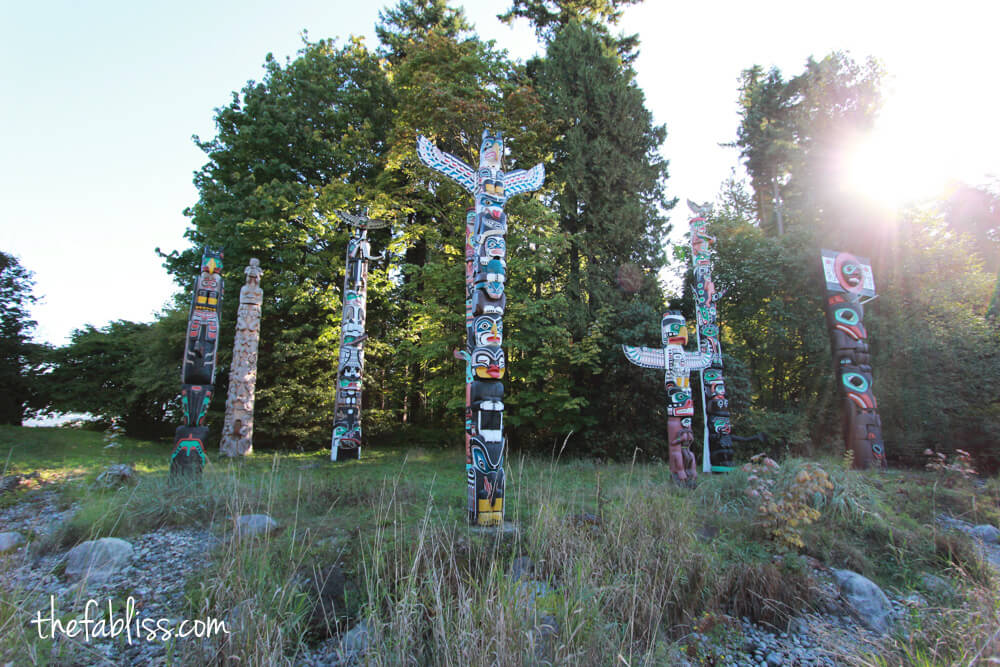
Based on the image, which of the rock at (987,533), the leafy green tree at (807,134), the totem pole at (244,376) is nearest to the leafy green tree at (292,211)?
the totem pole at (244,376)

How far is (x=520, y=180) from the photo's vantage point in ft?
19.3

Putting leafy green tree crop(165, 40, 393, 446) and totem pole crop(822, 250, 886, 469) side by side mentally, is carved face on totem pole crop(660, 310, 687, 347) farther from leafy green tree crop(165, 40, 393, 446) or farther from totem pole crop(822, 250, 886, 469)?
leafy green tree crop(165, 40, 393, 446)

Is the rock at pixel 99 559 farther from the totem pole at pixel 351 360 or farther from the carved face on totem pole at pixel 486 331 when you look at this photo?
the totem pole at pixel 351 360

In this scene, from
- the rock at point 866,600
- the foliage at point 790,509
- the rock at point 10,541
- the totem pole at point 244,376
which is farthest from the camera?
the totem pole at point 244,376

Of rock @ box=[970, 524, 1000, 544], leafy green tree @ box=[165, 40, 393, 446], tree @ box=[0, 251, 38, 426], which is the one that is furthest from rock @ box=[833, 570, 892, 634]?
tree @ box=[0, 251, 38, 426]

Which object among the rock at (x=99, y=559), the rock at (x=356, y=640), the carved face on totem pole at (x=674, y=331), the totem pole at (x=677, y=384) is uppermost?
the carved face on totem pole at (x=674, y=331)

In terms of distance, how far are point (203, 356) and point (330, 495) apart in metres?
3.49

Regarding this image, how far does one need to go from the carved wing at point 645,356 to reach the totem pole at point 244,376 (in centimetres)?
809

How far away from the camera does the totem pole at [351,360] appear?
977 cm

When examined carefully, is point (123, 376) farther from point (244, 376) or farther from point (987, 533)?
point (987, 533)

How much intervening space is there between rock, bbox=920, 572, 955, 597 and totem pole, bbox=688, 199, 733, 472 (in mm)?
4343

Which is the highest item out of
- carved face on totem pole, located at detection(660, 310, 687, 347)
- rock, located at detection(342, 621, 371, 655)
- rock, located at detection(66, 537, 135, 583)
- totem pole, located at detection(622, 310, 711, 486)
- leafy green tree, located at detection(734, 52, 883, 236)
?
leafy green tree, located at detection(734, 52, 883, 236)

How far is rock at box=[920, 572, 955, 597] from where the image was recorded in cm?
354

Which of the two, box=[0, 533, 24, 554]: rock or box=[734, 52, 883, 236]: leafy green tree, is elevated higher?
box=[734, 52, 883, 236]: leafy green tree
